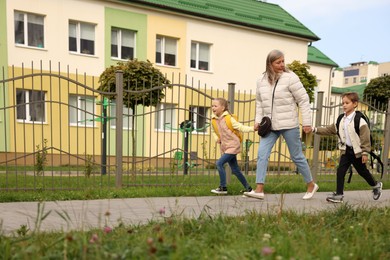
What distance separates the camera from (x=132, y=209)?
461 cm

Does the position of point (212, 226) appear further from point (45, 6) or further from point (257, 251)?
point (45, 6)

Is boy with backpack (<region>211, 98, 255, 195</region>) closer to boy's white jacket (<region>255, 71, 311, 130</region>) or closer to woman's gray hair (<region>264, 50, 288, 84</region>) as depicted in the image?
boy's white jacket (<region>255, 71, 311, 130</region>)

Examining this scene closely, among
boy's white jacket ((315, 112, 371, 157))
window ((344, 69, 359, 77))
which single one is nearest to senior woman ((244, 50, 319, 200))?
boy's white jacket ((315, 112, 371, 157))

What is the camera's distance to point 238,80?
18484 millimetres

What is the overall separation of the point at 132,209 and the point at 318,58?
22.9 metres

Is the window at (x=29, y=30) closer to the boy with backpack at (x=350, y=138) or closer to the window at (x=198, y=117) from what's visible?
the window at (x=198, y=117)

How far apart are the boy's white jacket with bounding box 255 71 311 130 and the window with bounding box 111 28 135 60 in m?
11.6

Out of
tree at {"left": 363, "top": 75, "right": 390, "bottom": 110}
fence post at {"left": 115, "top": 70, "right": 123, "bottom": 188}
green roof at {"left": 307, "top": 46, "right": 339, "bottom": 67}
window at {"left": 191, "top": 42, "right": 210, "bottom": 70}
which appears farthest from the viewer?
green roof at {"left": 307, "top": 46, "right": 339, "bottom": 67}

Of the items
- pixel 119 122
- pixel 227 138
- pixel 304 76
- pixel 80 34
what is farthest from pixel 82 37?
pixel 227 138

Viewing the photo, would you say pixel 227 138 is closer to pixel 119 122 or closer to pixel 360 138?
pixel 119 122

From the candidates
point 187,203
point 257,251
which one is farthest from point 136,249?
point 187,203

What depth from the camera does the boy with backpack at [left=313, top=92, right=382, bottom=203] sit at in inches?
207

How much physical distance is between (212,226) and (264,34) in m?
17.5

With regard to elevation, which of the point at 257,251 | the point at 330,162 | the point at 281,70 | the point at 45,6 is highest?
the point at 45,6
